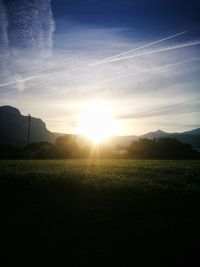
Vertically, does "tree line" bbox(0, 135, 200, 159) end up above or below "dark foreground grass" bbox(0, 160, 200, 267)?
above

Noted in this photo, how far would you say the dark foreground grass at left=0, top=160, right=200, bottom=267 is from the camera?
25.0 ft

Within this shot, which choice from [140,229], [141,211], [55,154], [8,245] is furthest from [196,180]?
[55,154]

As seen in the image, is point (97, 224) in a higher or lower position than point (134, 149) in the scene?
lower

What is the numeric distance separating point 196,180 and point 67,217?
12.4 m

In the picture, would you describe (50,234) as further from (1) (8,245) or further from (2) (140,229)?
(2) (140,229)

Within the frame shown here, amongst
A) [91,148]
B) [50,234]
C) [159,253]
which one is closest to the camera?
[159,253]

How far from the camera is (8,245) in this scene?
8.15 m

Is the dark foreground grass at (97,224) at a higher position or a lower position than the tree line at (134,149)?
lower

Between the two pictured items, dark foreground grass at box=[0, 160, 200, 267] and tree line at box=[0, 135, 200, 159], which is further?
tree line at box=[0, 135, 200, 159]

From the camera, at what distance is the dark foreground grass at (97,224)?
7.61 meters

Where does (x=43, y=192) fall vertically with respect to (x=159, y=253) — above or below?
above

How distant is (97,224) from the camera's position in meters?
9.82

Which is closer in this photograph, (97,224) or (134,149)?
(97,224)

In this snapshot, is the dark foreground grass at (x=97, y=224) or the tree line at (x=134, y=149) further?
the tree line at (x=134, y=149)
